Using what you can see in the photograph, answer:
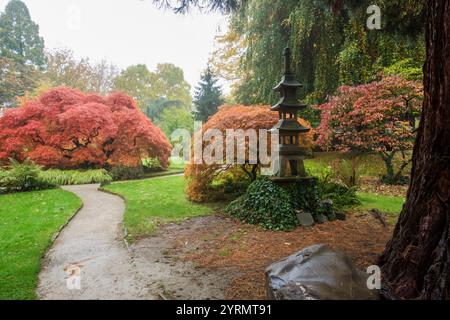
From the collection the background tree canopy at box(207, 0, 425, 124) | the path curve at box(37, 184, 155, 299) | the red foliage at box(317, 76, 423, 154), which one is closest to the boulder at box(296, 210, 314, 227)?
the path curve at box(37, 184, 155, 299)

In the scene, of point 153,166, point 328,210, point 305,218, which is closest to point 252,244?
point 305,218

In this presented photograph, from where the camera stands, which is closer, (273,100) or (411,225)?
(411,225)

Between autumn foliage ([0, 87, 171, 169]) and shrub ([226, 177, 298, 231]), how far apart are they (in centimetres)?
883

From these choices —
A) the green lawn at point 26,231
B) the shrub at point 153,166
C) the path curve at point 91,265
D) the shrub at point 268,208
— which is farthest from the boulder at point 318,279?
the shrub at point 153,166

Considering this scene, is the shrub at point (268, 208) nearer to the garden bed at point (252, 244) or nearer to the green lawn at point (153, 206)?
the garden bed at point (252, 244)

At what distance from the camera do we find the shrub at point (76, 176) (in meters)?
11.4

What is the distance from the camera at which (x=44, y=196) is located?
8.70 metres

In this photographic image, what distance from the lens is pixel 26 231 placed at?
17.3ft

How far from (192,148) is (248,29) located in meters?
8.85

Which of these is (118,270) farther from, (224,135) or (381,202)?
(381,202)

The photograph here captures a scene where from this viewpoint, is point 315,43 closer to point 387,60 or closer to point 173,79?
point 387,60

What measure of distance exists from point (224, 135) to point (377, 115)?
5278 mm

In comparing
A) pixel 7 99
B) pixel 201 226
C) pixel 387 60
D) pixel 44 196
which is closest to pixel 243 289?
pixel 201 226

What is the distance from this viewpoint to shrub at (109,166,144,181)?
1320 cm
